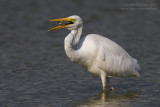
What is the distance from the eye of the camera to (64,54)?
12367mm

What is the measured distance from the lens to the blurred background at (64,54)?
8.18 meters

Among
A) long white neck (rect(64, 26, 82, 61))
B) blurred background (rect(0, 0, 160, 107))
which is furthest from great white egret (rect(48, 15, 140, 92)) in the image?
blurred background (rect(0, 0, 160, 107))

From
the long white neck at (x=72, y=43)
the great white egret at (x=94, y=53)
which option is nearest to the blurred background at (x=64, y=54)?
the great white egret at (x=94, y=53)

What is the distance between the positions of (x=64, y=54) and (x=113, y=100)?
4543 mm

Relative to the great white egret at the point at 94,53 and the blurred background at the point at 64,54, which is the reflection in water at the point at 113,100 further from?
the great white egret at the point at 94,53

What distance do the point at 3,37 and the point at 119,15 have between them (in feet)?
21.3

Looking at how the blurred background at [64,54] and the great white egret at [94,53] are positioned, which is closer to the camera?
the great white egret at [94,53]

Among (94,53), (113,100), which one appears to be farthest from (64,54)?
(113,100)

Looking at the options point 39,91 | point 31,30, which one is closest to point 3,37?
point 31,30

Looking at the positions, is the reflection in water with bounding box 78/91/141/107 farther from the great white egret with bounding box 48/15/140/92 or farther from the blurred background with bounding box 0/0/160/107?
the great white egret with bounding box 48/15/140/92

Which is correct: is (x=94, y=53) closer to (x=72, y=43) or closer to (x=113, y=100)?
(x=72, y=43)

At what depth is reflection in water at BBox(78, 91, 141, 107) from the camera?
306 inches

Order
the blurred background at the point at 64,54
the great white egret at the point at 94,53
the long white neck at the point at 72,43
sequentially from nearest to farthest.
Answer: the long white neck at the point at 72,43 < the great white egret at the point at 94,53 < the blurred background at the point at 64,54

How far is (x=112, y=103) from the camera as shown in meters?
7.84
